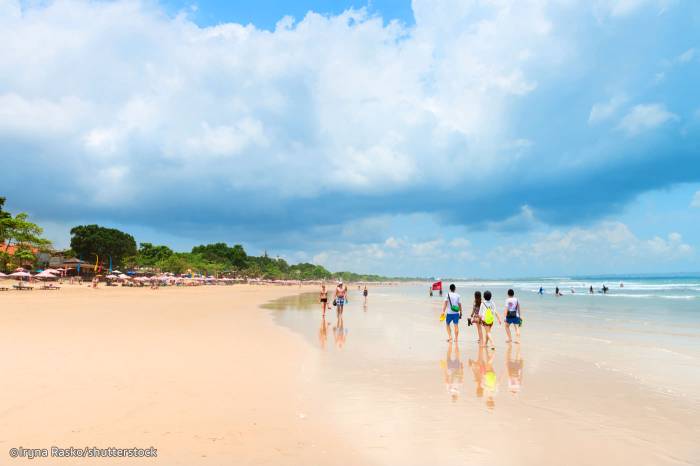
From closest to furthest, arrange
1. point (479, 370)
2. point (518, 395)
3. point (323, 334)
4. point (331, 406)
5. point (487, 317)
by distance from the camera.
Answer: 1. point (331, 406)
2. point (518, 395)
3. point (479, 370)
4. point (487, 317)
5. point (323, 334)

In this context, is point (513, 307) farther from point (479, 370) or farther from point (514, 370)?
point (479, 370)

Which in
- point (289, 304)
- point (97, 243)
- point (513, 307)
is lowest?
point (289, 304)

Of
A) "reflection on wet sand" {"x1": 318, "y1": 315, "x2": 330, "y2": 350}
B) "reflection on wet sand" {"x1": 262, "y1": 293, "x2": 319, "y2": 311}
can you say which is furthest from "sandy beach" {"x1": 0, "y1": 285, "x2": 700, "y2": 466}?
"reflection on wet sand" {"x1": 262, "y1": 293, "x2": 319, "y2": 311}

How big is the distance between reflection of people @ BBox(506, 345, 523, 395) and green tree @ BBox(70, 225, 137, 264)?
106 meters

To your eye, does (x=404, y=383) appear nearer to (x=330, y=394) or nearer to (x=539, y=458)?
(x=330, y=394)

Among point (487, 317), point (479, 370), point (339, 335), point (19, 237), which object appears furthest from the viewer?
point (19, 237)

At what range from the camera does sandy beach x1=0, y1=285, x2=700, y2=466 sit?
5.25 m

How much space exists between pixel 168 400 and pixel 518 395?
21.2ft

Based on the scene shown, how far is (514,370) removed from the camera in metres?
10.2

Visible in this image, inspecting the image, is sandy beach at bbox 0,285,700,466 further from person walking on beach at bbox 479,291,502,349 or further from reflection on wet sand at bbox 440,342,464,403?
person walking on beach at bbox 479,291,502,349

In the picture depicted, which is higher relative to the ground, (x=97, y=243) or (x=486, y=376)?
(x=97, y=243)

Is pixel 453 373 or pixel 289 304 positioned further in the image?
pixel 289 304

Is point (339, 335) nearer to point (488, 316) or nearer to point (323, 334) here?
point (323, 334)

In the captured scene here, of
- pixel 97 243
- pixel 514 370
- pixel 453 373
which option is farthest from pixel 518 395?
pixel 97 243
